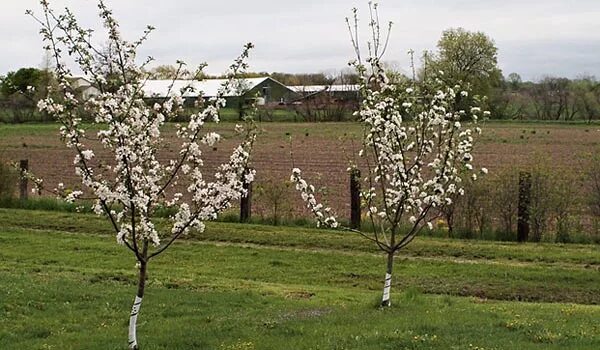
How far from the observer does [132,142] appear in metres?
8.38

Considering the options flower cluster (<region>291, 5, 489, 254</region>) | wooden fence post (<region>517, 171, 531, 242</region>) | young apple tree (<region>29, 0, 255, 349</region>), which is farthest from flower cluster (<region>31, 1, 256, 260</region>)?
wooden fence post (<region>517, 171, 531, 242</region>)

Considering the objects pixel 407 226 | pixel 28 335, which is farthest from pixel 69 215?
pixel 28 335

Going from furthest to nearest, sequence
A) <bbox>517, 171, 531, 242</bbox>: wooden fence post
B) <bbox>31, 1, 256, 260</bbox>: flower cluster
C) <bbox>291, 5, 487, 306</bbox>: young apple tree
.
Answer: <bbox>517, 171, 531, 242</bbox>: wooden fence post < <bbox>291, 5, 487, 306</bbox>: young apple tree < <bbox>31, 1, 256, 260</bbox>: flower cluster

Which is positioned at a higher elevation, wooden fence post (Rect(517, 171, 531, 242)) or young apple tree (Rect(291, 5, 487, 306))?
young apple tree (Rect(291, 5, 487, 306))

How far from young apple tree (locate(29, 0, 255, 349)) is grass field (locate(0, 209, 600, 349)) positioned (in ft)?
5.17

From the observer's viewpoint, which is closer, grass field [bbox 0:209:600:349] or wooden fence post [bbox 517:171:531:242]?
grass field [bbox 0:209:600:349]

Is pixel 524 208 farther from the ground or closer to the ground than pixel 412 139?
closer to the ground

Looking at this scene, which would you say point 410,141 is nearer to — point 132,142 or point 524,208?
point 132,142

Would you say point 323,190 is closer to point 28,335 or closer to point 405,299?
point 405,299

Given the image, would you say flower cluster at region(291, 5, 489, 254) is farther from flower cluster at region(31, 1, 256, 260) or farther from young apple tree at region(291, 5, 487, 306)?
flower cluster at region(31, 1, 256, 260)

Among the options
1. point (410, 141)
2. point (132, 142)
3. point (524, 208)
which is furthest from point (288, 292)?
point (524, 208)

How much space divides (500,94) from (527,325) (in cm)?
8411

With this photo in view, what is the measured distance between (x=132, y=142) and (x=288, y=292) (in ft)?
18.3

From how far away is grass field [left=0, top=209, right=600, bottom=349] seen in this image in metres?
9.36
